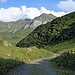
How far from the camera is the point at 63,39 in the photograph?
7746 inches

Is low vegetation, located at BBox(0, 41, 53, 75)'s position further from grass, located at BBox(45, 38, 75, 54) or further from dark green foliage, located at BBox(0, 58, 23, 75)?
grass, located at BBox(45, 38, 75, 54)

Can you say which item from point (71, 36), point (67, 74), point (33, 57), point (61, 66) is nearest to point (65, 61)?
point (61, 66)

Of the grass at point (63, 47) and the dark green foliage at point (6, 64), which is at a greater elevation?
the grass at point (63, 47)

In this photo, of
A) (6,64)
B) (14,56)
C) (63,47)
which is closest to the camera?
(6,64)

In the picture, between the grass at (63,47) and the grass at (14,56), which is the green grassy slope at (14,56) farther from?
the grass at (63,47)

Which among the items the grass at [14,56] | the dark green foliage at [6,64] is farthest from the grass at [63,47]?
Result: the dark green foliage at [6,64]

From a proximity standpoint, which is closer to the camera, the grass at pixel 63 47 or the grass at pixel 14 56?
the grass at pixel 14 56

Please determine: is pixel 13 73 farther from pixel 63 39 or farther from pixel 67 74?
pixel 63 39

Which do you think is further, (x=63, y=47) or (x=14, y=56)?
(x=63, y=47)

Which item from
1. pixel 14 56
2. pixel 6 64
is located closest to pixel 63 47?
pixel 14 56

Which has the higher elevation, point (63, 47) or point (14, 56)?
point (63, 47)

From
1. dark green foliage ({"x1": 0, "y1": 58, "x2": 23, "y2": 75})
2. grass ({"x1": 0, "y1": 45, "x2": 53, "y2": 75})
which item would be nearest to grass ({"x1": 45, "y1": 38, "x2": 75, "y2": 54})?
grass ({"x1": 0, "y1": 45, "x2": 53, "y2": 75})

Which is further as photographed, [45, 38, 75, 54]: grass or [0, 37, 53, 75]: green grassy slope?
[45, 38, 75, 54]: grass

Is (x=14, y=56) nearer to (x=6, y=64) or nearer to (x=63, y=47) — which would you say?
(x=6, y=64)
